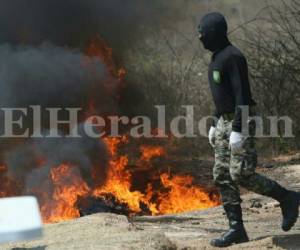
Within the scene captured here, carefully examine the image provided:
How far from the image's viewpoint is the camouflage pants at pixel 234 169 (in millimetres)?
5008

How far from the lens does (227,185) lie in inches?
207

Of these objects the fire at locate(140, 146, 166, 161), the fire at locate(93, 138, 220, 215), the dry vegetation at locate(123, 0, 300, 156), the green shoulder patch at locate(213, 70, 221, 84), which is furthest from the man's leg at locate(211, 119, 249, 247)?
the fire at locate(140, 146, 166, 161)

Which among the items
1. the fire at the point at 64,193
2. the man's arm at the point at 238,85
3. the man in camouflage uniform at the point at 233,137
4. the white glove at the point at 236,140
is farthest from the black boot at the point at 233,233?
the fire at the point at 64,193

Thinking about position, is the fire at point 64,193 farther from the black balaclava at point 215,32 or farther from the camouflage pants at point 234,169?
the black balaclava at point 215,32

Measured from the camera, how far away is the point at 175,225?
655 cm

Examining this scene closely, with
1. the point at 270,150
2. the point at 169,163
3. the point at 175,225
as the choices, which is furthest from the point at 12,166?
the point at 270,150

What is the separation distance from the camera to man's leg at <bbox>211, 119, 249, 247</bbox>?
521 cm

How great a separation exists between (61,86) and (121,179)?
219cm

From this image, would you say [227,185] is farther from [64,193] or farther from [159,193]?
[159,193]

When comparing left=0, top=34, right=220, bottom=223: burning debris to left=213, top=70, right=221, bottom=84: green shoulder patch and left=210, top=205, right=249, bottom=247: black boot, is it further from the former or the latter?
left=213, top=70, right=221, bottom=84: green shoulder patch

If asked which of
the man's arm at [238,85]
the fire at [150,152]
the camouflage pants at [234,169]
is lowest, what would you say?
the camouflage pants at [234,169]

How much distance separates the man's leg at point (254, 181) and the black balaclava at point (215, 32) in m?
0.84

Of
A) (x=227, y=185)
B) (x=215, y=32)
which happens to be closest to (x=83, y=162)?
(x=227, y=185)

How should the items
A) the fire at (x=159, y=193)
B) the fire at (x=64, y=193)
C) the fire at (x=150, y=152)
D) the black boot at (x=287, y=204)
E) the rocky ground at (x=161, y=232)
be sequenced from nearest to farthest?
the rocky ground at (x=161, y=232) → the black boot at (x=287, y=204) → the fire at (x=64, y=193) → the fire at (x=159, y=193) → the fire at (x=150, y=152)
